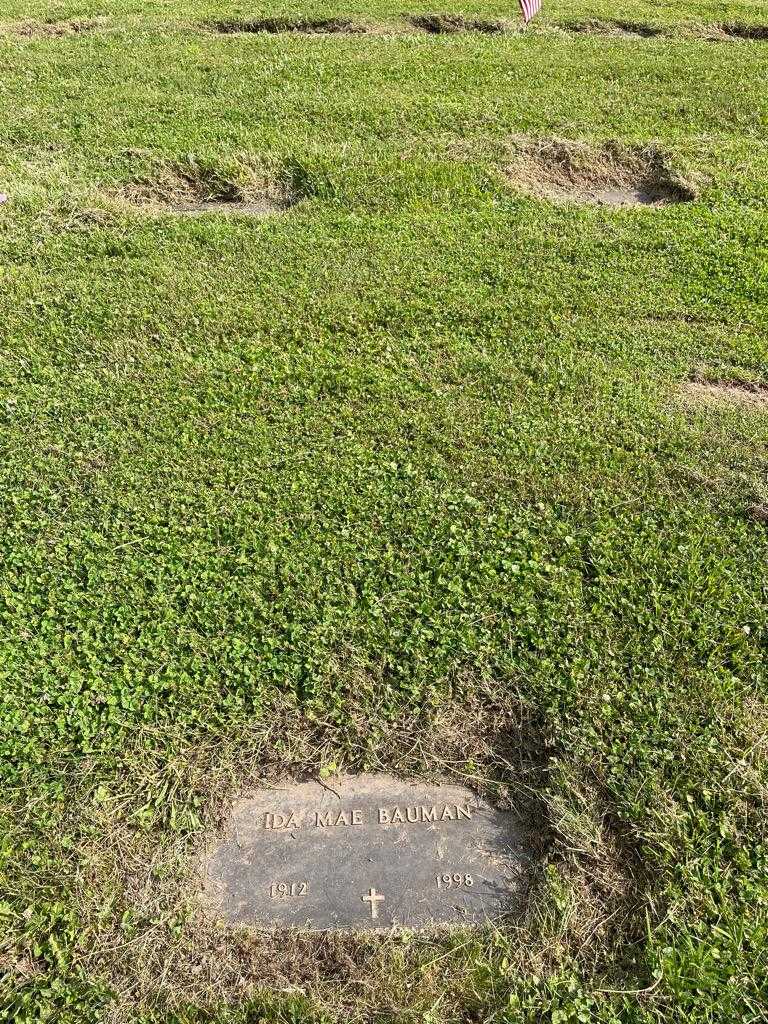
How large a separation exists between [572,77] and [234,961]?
385 inches

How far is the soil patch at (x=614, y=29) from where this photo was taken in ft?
35.7

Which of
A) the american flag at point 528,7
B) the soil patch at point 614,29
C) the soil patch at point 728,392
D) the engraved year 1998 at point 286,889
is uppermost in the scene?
the american flag at point 528,7

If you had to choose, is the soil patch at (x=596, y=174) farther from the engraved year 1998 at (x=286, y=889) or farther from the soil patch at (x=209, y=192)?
the engraved year 1998 at (x=286, y=889)

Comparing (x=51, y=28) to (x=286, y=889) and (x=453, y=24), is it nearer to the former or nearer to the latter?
(x=453, y=24)

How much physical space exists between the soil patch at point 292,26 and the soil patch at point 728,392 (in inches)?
341

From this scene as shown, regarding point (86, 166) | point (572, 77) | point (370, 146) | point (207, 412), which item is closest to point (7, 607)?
point (207, 412)

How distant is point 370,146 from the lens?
735 centimetres

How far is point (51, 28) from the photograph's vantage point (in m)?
10.6

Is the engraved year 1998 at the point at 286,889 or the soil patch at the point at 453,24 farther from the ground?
the soil patch at the point at 453,24

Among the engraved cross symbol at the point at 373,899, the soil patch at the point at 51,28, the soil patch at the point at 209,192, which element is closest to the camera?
the engraved cross symbol at the point at 373,899

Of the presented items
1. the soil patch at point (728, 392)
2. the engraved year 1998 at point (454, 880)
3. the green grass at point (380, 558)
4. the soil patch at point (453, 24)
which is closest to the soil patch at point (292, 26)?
the soil patch at point (453, 24)

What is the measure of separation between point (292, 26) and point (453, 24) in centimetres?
236

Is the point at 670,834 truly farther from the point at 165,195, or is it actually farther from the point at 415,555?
the point at 165,195

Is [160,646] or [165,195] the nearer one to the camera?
[160,646]
